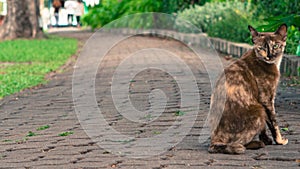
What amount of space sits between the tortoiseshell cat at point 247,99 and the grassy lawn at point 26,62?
573 cm

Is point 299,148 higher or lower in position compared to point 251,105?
lower

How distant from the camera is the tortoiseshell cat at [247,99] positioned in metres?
5.07

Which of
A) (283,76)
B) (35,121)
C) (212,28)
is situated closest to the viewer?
(35,121)

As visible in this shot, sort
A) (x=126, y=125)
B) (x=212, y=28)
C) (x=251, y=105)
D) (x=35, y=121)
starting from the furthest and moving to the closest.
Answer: (x=212, y=28) → (x=35, y=121) → (x=126, y=125) → (x=251, y=105)

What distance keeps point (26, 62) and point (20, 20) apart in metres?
10.2

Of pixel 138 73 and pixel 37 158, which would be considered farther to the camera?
pixel 138 73

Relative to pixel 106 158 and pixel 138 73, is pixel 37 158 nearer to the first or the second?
pixel 106 158

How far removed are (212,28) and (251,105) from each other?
47.5 ft

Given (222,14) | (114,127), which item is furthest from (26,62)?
(114,127)

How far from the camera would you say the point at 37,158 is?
5.39 meters

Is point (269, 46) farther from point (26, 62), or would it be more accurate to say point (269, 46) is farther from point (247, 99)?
point (26, 62)

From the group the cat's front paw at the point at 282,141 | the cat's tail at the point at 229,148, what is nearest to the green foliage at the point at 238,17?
the cat's front paw at the point at 282,141

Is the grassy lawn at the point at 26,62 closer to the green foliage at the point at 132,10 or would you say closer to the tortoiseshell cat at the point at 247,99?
the green foliage at the point at 132,10

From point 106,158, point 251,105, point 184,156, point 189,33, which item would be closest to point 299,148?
point 251,105
